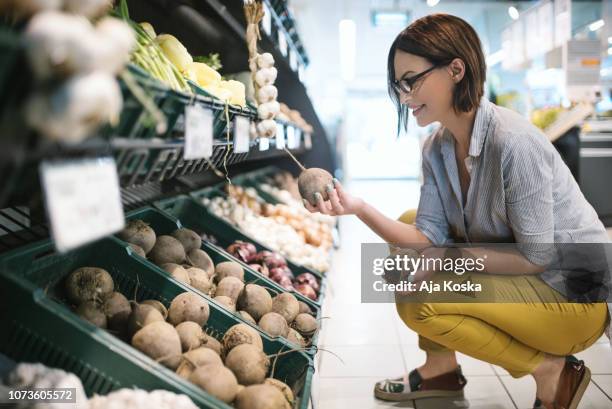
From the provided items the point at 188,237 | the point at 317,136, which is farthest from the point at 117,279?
the point at 317,136

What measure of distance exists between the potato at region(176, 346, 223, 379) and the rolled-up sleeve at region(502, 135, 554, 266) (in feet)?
3.70

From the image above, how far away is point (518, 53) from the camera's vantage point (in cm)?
851

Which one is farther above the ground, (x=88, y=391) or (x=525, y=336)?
(x=88, y=391)

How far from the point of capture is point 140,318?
1.41 metres

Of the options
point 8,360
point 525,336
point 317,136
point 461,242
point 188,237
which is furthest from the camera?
point 317,136

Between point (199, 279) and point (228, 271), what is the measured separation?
0.23 m

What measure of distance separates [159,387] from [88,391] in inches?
6.2

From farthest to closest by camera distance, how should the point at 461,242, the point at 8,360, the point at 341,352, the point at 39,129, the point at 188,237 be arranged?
1. the point at 341,352
2. the point at 461,242
3. the point at 188,237
4. the point at 8,360
5. the point at 39,129

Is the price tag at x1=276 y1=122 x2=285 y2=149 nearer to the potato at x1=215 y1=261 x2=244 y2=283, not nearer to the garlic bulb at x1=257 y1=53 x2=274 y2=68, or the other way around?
the garlic bulb at x1=257 y1=53 x2=274 y2=68

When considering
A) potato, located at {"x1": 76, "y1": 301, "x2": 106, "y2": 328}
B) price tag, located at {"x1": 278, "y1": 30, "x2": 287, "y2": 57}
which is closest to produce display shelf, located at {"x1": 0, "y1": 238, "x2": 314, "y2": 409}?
potato, located at {"x1": 76, "y1": 301, "x2": 106, "y2": 328}

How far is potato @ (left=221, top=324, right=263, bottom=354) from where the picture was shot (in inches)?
61.1

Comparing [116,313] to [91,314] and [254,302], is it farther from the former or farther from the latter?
[254,302]

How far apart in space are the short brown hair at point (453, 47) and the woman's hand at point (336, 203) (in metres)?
0.51

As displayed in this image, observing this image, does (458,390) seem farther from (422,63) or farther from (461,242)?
(422,63)
